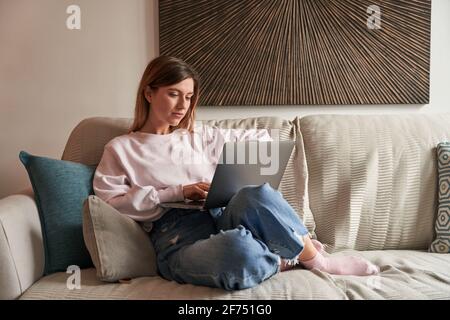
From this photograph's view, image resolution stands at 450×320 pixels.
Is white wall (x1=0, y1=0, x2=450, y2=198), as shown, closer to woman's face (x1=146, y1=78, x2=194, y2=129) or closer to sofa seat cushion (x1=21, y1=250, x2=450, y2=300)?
woman's face (x1=146, y1=78, x2=194, y2=129)

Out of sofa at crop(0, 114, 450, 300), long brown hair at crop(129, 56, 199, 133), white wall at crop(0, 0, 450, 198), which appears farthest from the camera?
white wall at crop(0, 0, 450, 198)


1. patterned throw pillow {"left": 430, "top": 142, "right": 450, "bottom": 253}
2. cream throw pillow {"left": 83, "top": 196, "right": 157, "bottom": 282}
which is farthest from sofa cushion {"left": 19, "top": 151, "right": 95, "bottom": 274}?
patterned throw pillow {"left": 430, "top": 142, "right": 450, "bottom": 253}

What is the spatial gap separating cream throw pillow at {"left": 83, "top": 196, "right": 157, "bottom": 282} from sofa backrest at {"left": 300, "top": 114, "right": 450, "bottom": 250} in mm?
696

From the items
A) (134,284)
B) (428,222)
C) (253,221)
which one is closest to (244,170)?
(253,221)

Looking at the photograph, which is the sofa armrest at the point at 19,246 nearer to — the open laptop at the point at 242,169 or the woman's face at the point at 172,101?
the open laptop at the point at 242,169

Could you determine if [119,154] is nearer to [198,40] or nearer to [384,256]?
[198,40]

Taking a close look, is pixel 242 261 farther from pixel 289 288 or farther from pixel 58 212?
pixel 58 212

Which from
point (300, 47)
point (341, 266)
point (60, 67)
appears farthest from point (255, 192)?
point (60, 67)

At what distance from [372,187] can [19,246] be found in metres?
1.17

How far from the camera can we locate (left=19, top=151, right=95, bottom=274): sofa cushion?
1286 mm

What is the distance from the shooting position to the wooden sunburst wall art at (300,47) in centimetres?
195

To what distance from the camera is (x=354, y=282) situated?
119 cm

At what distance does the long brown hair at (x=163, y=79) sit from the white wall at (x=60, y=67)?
0.42 metres

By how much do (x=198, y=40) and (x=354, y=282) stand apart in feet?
4.02
